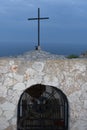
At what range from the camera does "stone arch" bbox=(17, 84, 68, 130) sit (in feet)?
32.6

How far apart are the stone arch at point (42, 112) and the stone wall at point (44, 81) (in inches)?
13.2

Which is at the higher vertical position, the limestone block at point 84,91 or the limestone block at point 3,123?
the limestone block at point 84,91

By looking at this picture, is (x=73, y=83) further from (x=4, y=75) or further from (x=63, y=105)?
(x=4, y=75)

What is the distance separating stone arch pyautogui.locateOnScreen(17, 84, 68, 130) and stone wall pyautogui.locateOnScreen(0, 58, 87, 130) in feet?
1.10

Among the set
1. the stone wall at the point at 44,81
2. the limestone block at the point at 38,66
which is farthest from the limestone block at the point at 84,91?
the limestone block at the point at 38,66

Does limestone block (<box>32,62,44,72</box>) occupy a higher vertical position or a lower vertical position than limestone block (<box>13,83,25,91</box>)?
higher

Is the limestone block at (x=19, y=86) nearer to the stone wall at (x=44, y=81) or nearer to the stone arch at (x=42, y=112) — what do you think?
the stone wall at (x=44, y=81)

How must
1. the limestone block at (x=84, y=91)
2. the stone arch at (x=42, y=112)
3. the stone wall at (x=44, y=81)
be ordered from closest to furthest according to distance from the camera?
1. the stone wall at (x=44, y=81)
2. the limestone block at (x=84, y=91)
3. the stone arch at (x=42, y=112)

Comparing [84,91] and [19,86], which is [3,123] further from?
→ [84,91]

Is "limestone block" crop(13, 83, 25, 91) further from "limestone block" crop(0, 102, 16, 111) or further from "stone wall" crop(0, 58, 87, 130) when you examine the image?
"limestone block" crop(0, 102, 16, 111)

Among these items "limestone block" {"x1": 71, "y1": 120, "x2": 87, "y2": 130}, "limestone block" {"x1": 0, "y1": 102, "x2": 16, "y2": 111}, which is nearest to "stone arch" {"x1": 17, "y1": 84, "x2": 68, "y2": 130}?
"limestone block" {"x1": 71, "y1": 120, "x2": 87, "y2": 130}

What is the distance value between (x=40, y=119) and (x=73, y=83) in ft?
4.26

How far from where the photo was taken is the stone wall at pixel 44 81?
9422mm

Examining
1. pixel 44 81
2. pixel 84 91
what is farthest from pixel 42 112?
pixel 84 91
